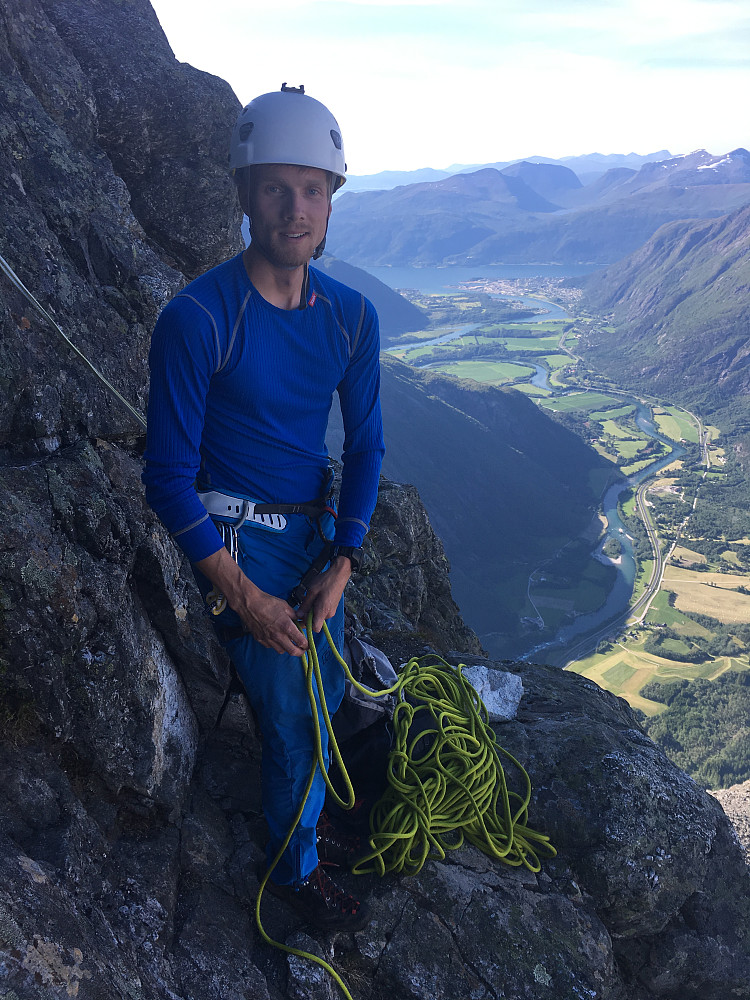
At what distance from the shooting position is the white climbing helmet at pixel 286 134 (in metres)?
3.24

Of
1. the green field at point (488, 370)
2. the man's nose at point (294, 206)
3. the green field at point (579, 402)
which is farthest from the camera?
the green field at point (488, 370)

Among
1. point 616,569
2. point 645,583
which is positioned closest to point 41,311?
point 645,583

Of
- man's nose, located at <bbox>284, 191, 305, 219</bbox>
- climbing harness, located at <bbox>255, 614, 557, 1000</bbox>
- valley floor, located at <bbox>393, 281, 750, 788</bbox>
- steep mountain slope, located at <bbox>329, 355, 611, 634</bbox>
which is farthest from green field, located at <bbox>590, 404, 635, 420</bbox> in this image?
man's nose, located at <bbox>284, 191, 305, 219</bbox>

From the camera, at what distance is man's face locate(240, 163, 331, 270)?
10.8 ft

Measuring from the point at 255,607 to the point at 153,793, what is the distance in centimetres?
153

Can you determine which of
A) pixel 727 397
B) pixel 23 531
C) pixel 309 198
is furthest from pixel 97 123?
pixel 727 397

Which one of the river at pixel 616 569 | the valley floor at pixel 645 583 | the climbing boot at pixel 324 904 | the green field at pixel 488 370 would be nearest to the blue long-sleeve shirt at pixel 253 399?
the climbing boot at pixel 324 904

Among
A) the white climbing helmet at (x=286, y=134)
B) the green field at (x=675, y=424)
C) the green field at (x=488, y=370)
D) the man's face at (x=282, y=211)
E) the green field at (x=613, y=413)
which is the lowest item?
the green field at (x=675, y=424)

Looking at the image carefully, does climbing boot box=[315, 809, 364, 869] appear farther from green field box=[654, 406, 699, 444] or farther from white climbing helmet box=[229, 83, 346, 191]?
green field box=[654, 406, 699, 444]

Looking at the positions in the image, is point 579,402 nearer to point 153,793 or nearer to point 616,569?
point 616,569

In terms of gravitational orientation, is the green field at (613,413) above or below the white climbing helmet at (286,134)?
below

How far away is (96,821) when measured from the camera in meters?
3.54

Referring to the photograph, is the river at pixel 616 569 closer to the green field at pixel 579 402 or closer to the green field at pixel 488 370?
the green field at pixel 579 402

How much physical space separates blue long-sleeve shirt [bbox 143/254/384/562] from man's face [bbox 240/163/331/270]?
206mm
